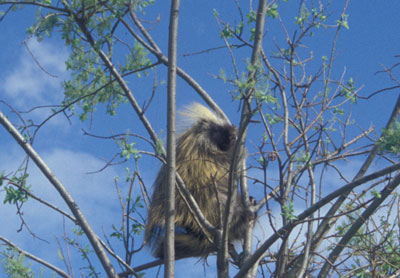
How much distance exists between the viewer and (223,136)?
6312 mm

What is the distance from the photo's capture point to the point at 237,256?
489 cm

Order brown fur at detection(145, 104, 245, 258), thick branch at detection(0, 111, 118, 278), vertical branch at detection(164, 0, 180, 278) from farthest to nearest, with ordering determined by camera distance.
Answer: brown fur at detection(145, 104, 245, 258) < thick branch at detection(0, 111, 118, 278) < vertical branch at detection(164, 0, 180, 278)

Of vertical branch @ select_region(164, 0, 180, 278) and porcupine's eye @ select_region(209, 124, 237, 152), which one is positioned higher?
porcupine's eye @ select_region(209, 124, 237, 152)

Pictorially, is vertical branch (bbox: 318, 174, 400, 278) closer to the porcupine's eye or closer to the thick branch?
the thick branch

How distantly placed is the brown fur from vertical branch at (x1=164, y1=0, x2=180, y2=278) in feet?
2.52

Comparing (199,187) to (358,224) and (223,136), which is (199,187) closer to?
(223,136)

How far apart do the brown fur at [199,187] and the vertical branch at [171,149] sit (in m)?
0.77

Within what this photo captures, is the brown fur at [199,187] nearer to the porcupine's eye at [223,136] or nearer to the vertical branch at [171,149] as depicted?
the porcupine's eye at [223,136]

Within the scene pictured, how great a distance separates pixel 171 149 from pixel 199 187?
1.59 meters

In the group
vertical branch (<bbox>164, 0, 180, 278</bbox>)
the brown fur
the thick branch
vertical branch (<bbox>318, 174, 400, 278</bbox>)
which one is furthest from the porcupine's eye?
the thick branch

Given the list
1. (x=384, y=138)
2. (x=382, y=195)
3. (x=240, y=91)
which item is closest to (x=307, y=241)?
(x=382, y=195)

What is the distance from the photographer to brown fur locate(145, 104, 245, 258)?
507 centimetres

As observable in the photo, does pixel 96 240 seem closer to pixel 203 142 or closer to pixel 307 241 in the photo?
pixel 307 241

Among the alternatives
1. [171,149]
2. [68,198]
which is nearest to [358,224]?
[171,149]
